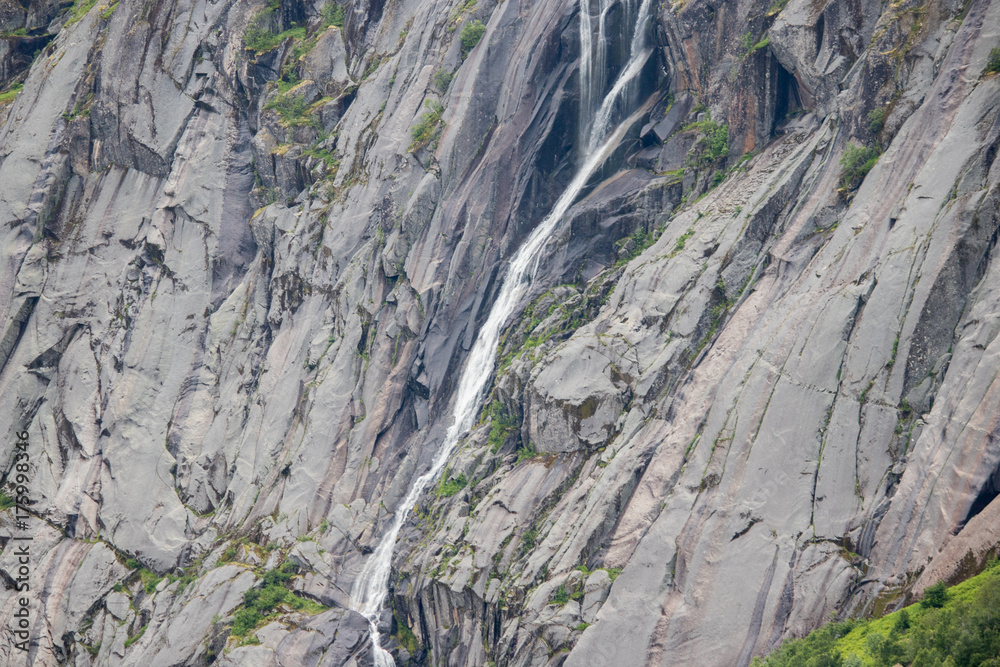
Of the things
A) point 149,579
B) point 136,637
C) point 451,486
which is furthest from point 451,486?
point 149,579

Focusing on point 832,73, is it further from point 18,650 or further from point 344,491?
point 18,650

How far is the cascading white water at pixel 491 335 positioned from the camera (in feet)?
119

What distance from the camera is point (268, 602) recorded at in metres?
36.6

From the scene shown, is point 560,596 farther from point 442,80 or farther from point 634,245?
point 442,80

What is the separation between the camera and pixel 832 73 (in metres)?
34.0

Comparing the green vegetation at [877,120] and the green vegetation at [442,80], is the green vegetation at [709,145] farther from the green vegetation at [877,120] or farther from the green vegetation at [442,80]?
the green vegetation at [442,80]

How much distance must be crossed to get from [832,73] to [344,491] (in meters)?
26.4

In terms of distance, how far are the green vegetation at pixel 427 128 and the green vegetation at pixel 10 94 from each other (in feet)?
107

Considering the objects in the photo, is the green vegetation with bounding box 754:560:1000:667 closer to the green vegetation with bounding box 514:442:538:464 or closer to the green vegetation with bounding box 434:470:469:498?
the green vegetation with bounding box 514:442:538:464

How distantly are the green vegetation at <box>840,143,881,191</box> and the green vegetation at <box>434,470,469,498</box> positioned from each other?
1822 cm

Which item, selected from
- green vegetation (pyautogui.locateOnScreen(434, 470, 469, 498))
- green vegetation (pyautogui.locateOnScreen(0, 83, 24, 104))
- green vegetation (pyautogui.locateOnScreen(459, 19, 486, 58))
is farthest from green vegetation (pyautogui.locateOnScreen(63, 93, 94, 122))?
green vegetation (pyautogui.locateOnScreen(434, 470, 469, 498))

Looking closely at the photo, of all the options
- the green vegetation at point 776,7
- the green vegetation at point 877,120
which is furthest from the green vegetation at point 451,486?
the green vegetation at point 776,7

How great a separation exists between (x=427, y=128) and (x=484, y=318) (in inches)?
448

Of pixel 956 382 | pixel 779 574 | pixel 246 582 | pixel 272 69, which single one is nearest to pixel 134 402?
pixel 246 582
